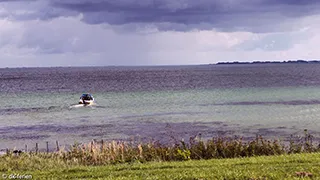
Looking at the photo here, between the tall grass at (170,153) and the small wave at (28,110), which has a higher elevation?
the tall grass at (170,153)

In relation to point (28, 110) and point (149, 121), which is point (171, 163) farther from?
point (28, 110)

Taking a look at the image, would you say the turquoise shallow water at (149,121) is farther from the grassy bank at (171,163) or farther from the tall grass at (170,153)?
the grassy bank at (171,163)

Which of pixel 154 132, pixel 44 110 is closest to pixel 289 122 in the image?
pixel 154 132

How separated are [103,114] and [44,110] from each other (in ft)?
28.4

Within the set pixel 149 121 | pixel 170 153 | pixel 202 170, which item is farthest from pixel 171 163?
pixel 149 121

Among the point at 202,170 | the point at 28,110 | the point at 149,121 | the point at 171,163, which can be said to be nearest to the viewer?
the point at 202,170

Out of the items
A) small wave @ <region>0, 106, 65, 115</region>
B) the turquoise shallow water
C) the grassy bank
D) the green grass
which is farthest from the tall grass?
small wave @ <region>0, 106, 65, 115</region>

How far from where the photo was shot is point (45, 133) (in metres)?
33.0

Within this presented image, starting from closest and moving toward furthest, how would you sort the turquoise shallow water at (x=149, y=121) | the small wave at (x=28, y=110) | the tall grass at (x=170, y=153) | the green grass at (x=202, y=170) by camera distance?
the green grass at (x=202, y=170), the tall grass at (x=170, y=153), the turquoise shallow water at (x=149, y=121), the small wave at (x=28, y=110)

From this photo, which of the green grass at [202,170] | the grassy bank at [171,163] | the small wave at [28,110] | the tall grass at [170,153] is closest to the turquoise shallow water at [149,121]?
the small wave at [28,110]

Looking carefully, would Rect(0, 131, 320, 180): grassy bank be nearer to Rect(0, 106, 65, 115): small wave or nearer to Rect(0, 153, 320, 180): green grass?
Rect(0, 153, 320, 180): green grass

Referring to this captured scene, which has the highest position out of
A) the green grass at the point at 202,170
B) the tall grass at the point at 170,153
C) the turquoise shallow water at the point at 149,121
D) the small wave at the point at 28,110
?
the green grass at the point at 202,170

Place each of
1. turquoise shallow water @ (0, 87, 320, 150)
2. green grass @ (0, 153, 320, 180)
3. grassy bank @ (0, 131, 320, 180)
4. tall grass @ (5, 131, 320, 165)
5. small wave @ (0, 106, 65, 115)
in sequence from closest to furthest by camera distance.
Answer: green grass @ (0, 153, 320, 180)
grassy bank @ (0, 131, 320, 180)
tall grass @ (5, 131, 320, 165)
turquoise shallow water @ (0, 87, 320, 150)
small wave @ (0, 106, 65, 115)

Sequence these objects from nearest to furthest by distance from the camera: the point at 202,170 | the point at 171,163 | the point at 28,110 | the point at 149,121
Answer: the point at 202,170 < the point at 171,163 < the point at 149,121 < the point at 28,110
